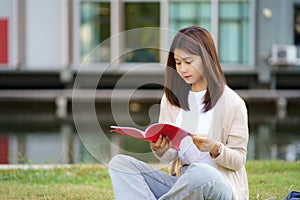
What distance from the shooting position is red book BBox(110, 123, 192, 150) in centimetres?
342

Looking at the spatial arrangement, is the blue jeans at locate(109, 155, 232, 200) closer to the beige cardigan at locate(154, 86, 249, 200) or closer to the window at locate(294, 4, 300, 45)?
the beige cardigan at locate(154, 86, 249, 200)

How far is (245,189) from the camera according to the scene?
3.73m

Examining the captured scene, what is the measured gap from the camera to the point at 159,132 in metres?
3.50

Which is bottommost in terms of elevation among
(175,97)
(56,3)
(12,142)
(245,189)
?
(12,142)

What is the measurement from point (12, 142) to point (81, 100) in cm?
443

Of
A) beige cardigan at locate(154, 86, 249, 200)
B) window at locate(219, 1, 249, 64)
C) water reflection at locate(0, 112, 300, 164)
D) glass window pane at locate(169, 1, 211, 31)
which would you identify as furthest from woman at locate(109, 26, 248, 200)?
window at locate(219, 1, 249, 64)

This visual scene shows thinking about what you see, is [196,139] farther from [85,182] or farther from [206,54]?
[85,182]

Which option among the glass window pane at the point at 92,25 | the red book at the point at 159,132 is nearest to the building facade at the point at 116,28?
the glass window pane at the point at 92,25

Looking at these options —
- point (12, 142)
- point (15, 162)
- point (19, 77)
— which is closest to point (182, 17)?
point (19, 77)

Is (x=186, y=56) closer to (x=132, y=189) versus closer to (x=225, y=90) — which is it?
(x=225, y=90)

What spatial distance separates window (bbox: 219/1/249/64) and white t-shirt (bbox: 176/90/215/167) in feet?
39.7

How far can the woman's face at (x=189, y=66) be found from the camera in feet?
12.1

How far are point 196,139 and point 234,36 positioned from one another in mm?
12688

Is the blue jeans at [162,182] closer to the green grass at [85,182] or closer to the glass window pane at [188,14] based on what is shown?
the green grass at [85,182]
